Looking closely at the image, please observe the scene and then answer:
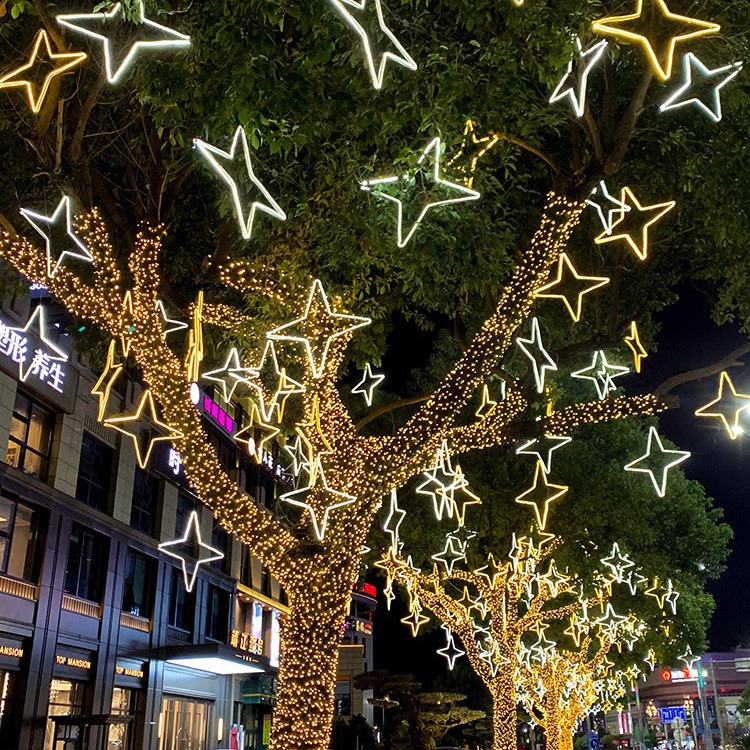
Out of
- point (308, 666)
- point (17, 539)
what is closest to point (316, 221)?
point (308, 666)

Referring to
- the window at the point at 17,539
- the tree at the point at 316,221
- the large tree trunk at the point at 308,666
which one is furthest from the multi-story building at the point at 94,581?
the large tree trunk at the point at 308,666

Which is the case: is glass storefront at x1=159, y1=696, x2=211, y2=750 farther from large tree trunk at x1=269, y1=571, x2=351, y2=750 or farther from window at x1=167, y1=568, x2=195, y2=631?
large tree trunk at x1=269, y1=571, x2=351, y2=750

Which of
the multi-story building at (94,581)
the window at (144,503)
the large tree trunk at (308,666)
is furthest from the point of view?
the window at (144,503)

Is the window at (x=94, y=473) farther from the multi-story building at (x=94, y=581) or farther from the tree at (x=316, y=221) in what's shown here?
the tree at (x=316, y=221)

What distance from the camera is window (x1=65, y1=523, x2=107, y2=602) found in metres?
16.4

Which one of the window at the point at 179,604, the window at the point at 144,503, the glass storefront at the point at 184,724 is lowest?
the glass storefront at the point at 184,724

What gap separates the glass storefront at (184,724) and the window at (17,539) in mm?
7440

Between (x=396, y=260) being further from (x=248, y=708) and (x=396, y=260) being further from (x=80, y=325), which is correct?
(x=248, y=708)

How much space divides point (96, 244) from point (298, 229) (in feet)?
6.17

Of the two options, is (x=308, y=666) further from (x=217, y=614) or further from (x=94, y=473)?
(x=217, y=614)

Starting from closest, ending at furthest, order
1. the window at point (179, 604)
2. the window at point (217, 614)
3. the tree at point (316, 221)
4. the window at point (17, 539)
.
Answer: the tree at point (316, 221) → the window at point (17, 539) → the window at point (179, 604) → the window at point (217, 614)

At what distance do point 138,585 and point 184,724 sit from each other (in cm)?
512

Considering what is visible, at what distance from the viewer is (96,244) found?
6906 mm

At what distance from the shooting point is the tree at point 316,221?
602cm
